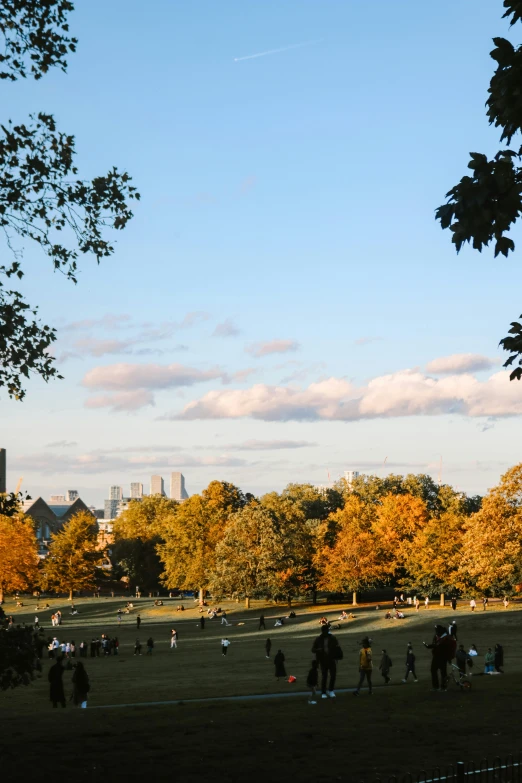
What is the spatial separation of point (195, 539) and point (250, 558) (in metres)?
13.8

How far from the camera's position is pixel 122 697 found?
31406 millimetres

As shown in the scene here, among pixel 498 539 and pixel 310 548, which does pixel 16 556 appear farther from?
pixel 498 539

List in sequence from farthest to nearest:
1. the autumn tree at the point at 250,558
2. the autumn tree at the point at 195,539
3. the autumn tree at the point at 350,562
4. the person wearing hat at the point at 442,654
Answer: the autumn tree at the point at 195,539
the autumn tree at the point at 350,562
the autumn tree at the point at 250,558
the person wearing hat at the point at 442,654

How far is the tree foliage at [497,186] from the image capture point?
11.4 metres

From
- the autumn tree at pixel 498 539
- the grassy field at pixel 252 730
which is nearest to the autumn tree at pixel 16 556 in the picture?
the autumn tree at pixel 498 539

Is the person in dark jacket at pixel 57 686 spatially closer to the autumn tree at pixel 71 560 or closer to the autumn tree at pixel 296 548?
the autumn tree at pixel 296 548

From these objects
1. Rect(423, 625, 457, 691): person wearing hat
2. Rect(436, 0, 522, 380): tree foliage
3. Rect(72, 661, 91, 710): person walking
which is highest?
Rect(436, 0, 522, 380): tree foliage

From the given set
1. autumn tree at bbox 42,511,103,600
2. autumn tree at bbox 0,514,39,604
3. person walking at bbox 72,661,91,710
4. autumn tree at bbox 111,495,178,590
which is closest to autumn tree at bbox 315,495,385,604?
autumn tree at bbox 42,511,103,600

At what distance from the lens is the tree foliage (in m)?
11.4

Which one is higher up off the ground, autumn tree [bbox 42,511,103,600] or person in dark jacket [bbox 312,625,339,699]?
autumn tree [bbox 42,511,103,600]

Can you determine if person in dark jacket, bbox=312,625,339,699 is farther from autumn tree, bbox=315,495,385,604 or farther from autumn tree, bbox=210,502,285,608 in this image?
autumn tree, bbox=315,495,385,604

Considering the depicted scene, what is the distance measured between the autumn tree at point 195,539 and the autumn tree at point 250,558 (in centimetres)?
588

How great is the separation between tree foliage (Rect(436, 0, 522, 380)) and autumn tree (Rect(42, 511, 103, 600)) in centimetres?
10027

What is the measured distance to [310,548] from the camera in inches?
3770
